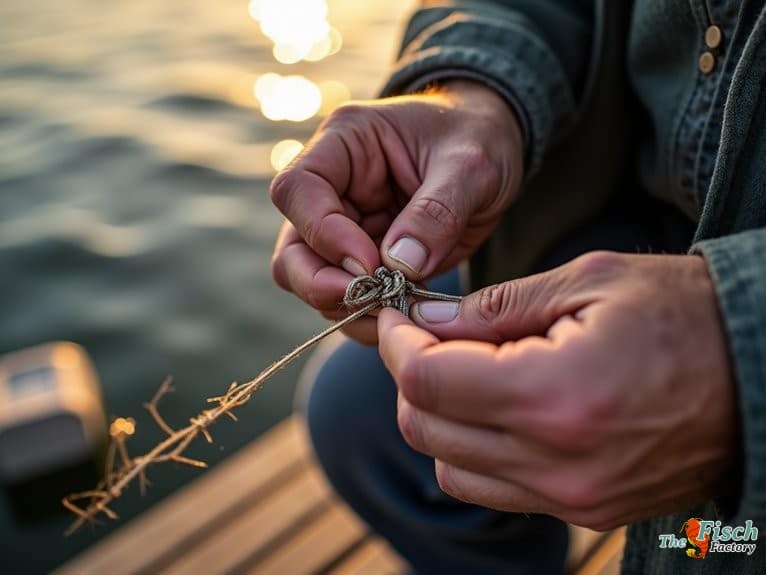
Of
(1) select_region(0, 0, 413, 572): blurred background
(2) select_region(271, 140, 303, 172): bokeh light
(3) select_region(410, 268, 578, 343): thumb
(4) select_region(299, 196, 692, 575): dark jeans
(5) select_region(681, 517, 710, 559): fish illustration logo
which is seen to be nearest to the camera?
(3) select_region(410, 268, 578, 343): thumb

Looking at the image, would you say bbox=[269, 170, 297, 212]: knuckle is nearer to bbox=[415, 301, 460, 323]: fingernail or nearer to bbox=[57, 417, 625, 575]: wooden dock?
bbox=[415, 301, 460, 323]: fingernail

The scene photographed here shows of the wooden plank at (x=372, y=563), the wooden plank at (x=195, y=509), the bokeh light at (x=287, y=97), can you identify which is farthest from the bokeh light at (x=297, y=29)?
the wooden plank at (x=372, y=563)

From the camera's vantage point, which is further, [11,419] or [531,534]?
[11,419]

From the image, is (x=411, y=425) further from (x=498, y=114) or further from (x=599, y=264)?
(x=498, y=114)

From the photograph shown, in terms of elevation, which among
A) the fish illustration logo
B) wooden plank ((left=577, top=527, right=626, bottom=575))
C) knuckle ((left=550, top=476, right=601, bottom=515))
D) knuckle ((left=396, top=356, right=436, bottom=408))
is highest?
knuckle ((left=396, top=356, right=436, bottom=408))

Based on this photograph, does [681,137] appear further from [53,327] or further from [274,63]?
[274,63]

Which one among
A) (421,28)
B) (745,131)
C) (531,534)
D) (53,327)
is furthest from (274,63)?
(745,131)

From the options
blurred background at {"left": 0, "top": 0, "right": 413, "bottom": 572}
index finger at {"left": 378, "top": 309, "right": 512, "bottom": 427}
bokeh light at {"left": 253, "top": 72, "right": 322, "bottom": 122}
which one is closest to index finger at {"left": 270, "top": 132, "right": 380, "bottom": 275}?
index finger at {"left": 378, "top": 309, "right": 512, "bottom": 427}
